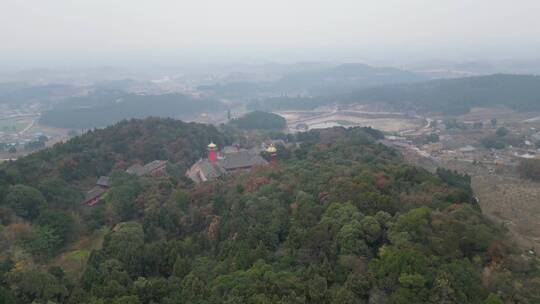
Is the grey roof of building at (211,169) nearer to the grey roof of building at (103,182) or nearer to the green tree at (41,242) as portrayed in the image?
the grey roof of building at (103,182)

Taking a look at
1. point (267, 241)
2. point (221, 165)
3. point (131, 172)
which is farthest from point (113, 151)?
point (267, 241)

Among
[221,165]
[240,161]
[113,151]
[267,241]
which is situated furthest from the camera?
[113,151]

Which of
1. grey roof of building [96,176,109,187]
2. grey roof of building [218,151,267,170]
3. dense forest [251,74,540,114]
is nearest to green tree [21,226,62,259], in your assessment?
grey roof of building [96,176,109,187]

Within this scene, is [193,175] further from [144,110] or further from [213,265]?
[144,110]

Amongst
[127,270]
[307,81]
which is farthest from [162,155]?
[307,81]

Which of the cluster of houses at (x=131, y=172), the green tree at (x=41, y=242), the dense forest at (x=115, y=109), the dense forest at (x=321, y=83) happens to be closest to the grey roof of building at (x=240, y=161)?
the cluster of houses at (x=131, y=172)

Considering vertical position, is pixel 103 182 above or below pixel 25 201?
below

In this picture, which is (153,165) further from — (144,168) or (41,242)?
(41,242)
